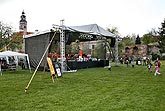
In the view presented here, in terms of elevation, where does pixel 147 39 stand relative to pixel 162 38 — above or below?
above

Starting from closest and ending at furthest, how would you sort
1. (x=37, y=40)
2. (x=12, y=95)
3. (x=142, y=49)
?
(x=12, y=95) → (x=37, y=40) → (x=142, y=49)

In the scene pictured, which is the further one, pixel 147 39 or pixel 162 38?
pixel 147 39

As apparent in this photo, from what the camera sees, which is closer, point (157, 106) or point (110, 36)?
point (157, 106)

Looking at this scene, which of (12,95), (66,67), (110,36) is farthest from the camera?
(110,36)

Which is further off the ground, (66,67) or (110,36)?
(110,36)

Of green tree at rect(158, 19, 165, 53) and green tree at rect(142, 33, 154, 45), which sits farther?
green tree at rect(142, 33, 154, 45)

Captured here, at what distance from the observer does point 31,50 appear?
20234 mm

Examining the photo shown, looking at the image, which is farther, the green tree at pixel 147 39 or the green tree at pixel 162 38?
the green tree at pixel 147 39

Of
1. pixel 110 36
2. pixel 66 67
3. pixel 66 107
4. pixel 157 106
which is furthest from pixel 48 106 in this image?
pixel 110 36

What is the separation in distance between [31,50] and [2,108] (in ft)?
48.0

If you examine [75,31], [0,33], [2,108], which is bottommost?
[2,108]

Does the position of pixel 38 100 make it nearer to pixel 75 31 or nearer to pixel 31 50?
pixel 75 31

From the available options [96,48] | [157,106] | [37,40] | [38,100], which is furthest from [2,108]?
[96,48]

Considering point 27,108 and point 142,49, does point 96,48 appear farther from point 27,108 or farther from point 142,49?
point 142,49
